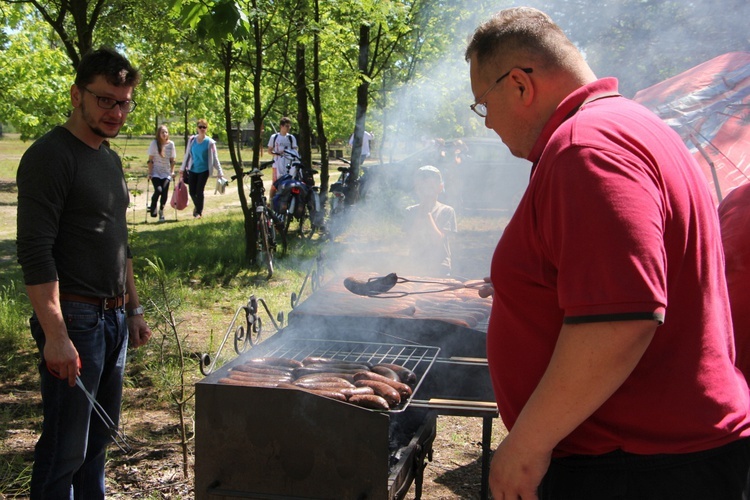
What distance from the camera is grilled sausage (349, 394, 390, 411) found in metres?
2.89

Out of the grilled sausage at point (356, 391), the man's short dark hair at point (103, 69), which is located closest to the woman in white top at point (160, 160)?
the man's short dark hair at point (103, 69)

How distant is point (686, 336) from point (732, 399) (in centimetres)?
23

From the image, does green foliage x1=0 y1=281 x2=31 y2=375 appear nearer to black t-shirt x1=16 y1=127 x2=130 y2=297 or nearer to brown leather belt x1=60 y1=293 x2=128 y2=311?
brown leather belt x1=60 y1=293 x2=128 y2=311

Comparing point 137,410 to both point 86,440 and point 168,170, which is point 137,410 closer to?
A: point 86,440

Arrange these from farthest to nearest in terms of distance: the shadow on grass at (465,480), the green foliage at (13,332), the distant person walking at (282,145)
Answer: the distant person walking at (282,145), the green foliage at (13,332), the shadow on grass at (465,480)

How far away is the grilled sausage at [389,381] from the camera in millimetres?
3107

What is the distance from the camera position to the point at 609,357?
1.41 metres

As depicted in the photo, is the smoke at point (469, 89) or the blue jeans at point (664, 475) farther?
the smoke at point (469, 89)

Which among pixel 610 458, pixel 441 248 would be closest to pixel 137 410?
pixel 441 248

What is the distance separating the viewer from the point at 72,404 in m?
2.87

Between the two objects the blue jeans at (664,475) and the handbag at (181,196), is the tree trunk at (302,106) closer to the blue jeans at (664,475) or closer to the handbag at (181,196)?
the handbag at (181,196)

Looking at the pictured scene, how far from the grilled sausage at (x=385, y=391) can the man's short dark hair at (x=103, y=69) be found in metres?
1.78

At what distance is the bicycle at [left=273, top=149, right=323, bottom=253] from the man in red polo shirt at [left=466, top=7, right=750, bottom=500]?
8.89m

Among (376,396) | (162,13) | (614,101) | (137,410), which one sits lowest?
(137,410)
